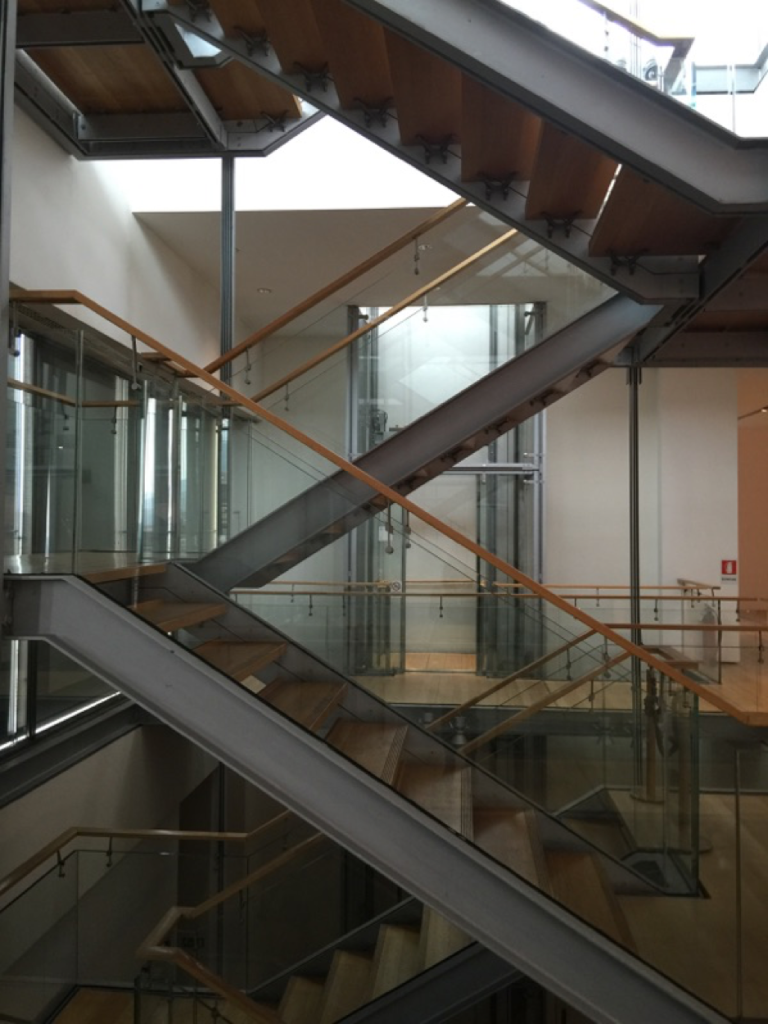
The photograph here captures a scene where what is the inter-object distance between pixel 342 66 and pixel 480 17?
975 mm

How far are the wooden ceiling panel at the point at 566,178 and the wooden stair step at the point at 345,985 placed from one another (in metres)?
3.86

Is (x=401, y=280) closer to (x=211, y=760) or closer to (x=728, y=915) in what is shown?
(x=728, y=915)

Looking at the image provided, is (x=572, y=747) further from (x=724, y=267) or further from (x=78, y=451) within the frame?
(x=78, y=451)

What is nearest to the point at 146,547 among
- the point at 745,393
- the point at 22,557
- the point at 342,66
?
the point at 22,557

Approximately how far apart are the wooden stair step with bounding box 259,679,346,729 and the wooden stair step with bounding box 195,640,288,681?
98 millimetres

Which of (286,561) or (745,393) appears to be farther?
(745,393)

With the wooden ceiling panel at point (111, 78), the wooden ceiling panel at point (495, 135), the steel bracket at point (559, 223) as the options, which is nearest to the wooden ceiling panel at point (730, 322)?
the steel bracket at point (559, 223)

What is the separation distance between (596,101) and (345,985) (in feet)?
13.6

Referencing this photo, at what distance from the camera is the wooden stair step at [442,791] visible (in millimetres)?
3371

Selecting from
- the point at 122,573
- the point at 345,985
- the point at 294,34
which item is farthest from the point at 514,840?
the point at 294,34

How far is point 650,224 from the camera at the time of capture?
13.3 feet

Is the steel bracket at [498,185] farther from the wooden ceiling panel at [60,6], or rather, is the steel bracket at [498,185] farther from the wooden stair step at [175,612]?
the wooden ceiling panel at [60,6]

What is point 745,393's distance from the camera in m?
12.1

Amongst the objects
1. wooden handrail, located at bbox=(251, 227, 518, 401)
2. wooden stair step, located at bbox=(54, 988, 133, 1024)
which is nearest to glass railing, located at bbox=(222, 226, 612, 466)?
wooden handrail, located at bbox=(251, 227, 518, 401)
